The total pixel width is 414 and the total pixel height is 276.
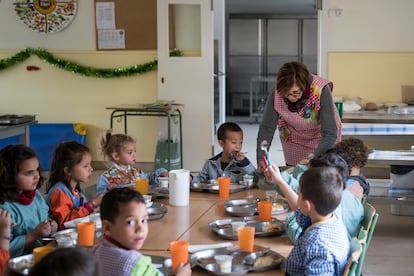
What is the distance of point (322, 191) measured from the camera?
2.31m

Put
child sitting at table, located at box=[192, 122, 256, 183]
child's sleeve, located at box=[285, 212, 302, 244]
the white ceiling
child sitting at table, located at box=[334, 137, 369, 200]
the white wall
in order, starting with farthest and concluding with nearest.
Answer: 1. the white ceiling
2. the white wall
3. child sitting at table, located at box=[192, 122, 256, 183]
4. child sitting at table, located at box=[334, 137, 369, 200]
5. child's sleeve, located at box=[285, 212, 302, 244]

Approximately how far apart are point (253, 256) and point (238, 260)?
5 cm

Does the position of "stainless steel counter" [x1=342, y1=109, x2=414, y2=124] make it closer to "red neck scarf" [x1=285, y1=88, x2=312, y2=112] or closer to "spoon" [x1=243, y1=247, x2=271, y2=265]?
"red neck scarf" [x1=285, y1=88, x2=312, y2=112]

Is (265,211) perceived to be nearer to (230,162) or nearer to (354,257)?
(354,257)

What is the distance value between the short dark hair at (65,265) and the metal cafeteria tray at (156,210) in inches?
61.3

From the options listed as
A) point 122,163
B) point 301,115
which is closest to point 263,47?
point 301,115

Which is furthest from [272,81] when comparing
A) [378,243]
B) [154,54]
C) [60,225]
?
[60,225]

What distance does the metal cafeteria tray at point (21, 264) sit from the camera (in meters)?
2.20

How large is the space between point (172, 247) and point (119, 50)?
19.2 ft

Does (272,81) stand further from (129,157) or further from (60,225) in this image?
(60,225)

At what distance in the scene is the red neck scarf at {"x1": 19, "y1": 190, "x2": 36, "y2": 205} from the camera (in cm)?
290

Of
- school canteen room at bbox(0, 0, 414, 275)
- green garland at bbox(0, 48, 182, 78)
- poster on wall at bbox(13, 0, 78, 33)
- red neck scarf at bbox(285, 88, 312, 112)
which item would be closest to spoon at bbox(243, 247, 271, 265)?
red neck scarf at bbox(285, 88, 312, 112)

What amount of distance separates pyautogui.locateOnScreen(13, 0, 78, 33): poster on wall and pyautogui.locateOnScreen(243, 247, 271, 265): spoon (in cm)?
600

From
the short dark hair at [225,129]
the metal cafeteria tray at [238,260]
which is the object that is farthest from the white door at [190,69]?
the metal cafeteria tray at [238,260]
